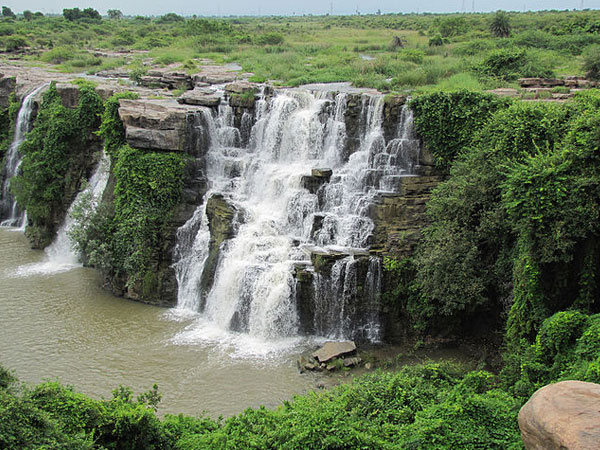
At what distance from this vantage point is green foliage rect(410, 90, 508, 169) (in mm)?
19031

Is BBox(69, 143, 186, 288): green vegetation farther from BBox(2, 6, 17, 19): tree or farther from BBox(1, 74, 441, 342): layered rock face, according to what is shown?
BBox(2, 6, 17, 19): tree

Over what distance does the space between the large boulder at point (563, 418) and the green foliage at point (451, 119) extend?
1187cm

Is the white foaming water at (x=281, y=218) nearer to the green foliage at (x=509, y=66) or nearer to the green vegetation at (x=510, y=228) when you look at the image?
the green vegetation at (x=510, y=228)

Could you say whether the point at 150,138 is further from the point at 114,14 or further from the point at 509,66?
the point at 114,14

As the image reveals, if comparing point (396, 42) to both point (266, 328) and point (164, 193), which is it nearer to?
point (164, 193)

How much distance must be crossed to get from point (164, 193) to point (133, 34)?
4454cm

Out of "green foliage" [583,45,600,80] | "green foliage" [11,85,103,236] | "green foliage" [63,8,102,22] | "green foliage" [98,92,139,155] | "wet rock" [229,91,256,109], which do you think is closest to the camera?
"green foliage" [98,92,139,155]

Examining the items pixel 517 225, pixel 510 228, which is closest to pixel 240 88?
pixel 510 228

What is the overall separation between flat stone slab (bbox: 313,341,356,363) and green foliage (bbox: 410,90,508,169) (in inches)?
283

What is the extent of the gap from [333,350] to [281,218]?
563 centimetres

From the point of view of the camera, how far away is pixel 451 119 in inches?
753

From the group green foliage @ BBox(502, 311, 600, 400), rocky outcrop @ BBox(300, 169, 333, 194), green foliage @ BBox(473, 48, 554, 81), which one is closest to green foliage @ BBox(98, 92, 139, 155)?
rocky outcrop @ BBox(300, 169, 333, 194)

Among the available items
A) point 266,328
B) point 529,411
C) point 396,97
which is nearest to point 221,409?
point 266,328

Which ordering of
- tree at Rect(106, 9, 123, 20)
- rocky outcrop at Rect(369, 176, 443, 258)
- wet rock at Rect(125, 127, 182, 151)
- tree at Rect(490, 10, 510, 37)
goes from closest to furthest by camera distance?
rocky outcrop at Rect(369, 176, 443, 258) → wet rock at Rect(125, 127, 182, 151) → tree at Rect(490, 10, 510, 37) → tree at Rect(106, 9, 123, 20)
